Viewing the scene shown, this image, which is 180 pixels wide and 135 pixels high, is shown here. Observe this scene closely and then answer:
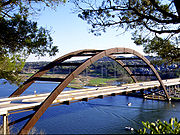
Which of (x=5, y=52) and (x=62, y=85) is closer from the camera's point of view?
(x=5, y=52)

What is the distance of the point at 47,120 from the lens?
65.8ft

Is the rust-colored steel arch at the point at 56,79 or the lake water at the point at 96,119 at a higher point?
the rust-colored steel arch at the point at 56,79

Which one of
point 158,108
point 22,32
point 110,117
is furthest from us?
point 158,108

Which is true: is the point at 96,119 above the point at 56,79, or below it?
below

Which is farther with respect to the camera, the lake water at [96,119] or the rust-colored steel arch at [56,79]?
the lake water at [96,119]

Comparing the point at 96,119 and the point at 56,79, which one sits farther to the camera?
the point at 96,119

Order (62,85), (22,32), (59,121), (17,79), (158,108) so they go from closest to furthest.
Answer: (22,32) < (17,79) < (62,85) < (59,121) < (158,108)

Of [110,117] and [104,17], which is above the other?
[104,17]

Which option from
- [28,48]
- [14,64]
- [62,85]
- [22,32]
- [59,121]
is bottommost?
[59,121]

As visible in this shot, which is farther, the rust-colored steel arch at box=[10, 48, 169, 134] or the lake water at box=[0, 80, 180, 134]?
the lake water at box=[0, 80, 180, 134]

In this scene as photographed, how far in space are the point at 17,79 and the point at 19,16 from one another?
3.19 m

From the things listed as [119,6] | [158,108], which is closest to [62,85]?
[119,6]

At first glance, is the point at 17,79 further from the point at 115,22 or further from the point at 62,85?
the point at 115,22

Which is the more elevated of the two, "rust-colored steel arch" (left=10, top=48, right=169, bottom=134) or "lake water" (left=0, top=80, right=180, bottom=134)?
"rust-colored steel arch" (left=10, top=48, right=169, bottom=134)
